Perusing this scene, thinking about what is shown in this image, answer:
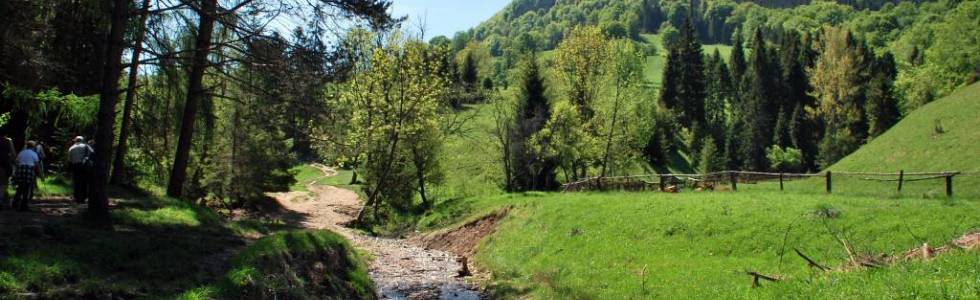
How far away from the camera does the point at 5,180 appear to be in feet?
42.1

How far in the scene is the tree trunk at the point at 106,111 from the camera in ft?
38.1

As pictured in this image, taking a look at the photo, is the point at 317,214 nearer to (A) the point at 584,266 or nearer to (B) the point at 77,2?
(A) the point at 584,266

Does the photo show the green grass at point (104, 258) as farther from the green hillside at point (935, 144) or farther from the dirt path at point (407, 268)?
the green hillside at point (935, 144)

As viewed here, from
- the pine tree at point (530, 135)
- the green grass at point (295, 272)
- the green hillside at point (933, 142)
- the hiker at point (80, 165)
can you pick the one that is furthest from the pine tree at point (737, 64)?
the hiker at point (80, 165)

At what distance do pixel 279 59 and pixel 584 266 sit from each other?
1041 centimetres

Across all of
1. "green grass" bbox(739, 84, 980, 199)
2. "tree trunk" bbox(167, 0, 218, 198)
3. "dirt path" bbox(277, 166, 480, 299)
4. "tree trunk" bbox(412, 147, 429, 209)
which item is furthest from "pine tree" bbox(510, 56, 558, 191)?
"tree trunk" bbox(167, 0, 218, 198)

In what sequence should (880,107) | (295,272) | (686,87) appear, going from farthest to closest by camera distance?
(686,87) < (880,107) < (295,272)

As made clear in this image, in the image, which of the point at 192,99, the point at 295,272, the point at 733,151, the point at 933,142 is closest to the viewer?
the point at 295,272

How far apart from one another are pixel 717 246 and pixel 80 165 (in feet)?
54.7

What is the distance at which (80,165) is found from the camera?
15.0m

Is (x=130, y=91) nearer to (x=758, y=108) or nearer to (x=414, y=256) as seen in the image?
(x=414, y=256)

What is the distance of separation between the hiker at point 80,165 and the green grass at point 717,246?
1134cm

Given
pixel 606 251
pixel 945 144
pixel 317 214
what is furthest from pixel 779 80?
pixel 606 251

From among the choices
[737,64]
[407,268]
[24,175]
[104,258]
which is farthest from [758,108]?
[104,258]
